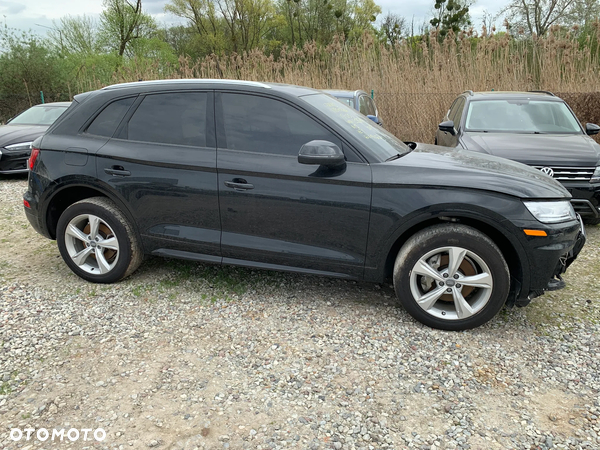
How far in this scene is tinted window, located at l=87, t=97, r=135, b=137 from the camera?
3.75m

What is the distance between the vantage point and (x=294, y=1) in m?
37.2

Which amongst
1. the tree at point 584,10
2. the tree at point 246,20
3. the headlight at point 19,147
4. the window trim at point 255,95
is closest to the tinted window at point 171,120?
the window trim at point 255,95

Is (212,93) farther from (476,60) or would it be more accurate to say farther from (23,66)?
(23,66)

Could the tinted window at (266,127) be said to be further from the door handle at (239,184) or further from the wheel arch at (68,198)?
the wheel arch at (68,198)

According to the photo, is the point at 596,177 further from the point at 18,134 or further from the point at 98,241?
the point at 18,134

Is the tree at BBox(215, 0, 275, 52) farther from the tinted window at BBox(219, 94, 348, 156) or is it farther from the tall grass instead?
the tinted window at BBox(219, 94, 348, 156)

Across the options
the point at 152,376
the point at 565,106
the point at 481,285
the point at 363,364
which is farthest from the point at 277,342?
the point at 565,106

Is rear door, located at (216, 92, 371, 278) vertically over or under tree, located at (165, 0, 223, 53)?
under

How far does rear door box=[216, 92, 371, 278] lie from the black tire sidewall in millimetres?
918

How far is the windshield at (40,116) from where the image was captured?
9742 mm

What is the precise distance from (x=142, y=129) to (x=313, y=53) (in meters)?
9.02

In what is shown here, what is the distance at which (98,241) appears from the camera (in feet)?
12.7

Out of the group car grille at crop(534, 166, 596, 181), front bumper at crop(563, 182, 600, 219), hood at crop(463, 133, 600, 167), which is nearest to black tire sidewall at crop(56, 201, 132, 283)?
hood at crop(463, 133, 600, 167)

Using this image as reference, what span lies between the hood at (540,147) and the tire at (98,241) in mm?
4065
